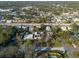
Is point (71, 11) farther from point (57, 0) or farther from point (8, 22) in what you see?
point (8, 22)

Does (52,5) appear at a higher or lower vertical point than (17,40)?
higher

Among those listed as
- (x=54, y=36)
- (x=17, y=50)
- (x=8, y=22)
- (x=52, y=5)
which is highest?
(x=52, y=5)

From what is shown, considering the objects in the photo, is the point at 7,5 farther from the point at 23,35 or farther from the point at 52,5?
the point at 52,5

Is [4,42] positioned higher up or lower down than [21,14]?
lower down

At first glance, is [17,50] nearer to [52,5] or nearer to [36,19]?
[36,19]

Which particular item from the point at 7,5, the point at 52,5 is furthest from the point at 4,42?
the point at 52,5

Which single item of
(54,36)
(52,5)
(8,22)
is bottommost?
(54,36)

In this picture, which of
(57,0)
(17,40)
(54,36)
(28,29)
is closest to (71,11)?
(57,0)
